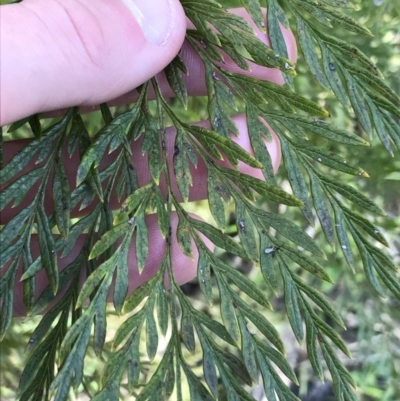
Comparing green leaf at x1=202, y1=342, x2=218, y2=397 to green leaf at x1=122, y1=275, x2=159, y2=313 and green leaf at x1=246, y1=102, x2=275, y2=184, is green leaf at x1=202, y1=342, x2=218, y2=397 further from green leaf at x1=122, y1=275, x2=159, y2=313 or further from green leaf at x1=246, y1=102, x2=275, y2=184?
green leaf at x1=246, y1=102, x2=275, y2=184

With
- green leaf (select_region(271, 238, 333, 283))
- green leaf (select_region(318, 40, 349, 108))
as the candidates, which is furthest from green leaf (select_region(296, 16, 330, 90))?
green leaf (select_region(271, 238, 333, 283))

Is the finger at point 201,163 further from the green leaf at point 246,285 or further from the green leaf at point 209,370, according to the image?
the green leaf at point 209,370

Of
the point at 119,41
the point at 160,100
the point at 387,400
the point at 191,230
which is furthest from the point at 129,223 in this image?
the point at 387,400

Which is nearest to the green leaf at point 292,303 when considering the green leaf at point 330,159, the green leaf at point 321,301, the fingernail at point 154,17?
the green leaf at point 321,301

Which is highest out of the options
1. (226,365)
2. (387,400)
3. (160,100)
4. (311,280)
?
(160,100)

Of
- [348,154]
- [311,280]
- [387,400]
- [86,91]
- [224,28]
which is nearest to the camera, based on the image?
[224,28]

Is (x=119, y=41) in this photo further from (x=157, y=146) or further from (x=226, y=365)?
(x=226, y=365)

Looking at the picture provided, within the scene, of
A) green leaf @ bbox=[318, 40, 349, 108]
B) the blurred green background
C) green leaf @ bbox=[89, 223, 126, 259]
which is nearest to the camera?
green leaf @ bbox=[89, 223, 126, 259]
